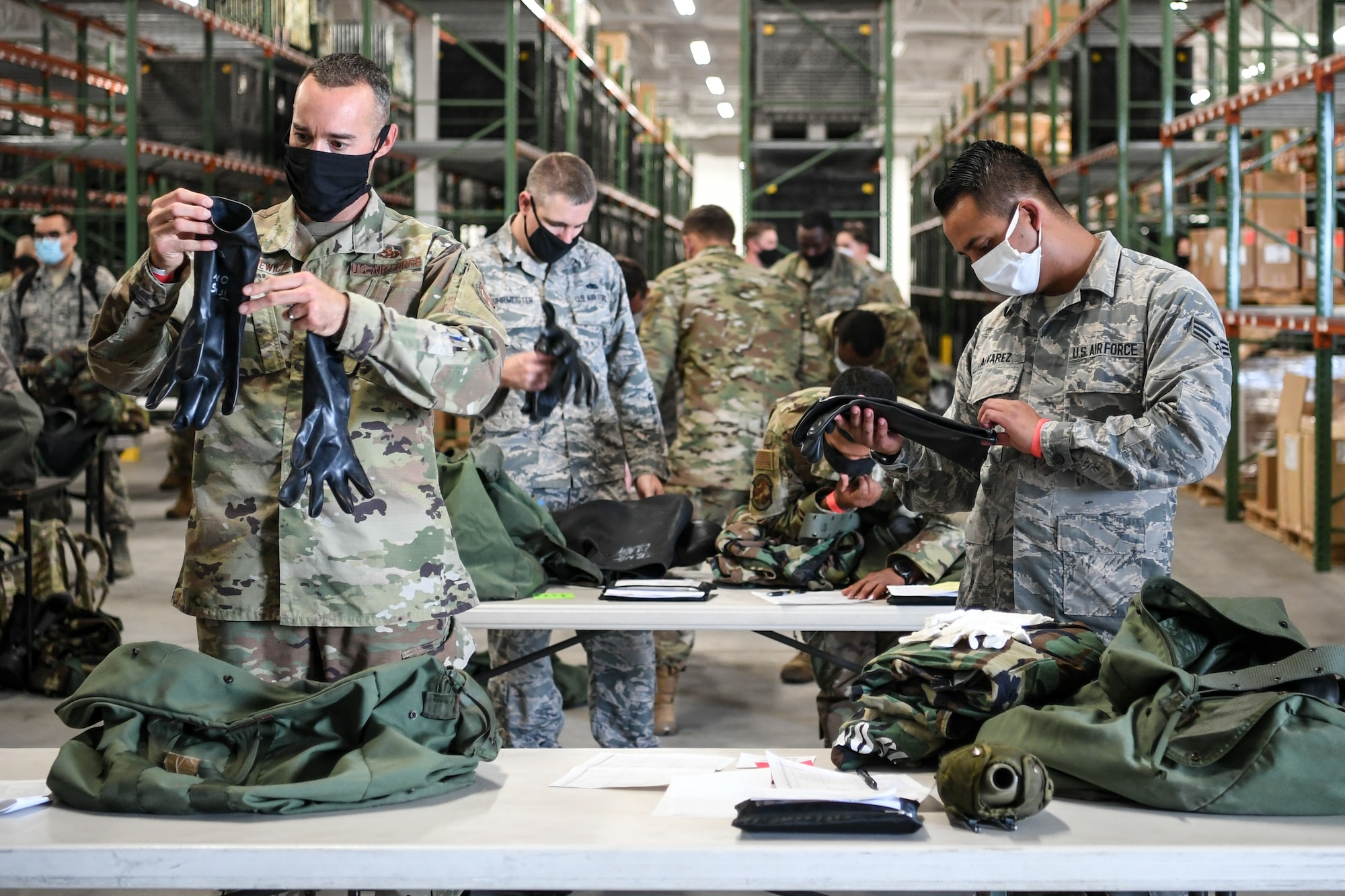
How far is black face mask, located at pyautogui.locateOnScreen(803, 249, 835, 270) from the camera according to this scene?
6609 mm

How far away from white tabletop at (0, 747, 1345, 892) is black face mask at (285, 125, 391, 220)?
1.03m

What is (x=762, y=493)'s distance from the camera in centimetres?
385

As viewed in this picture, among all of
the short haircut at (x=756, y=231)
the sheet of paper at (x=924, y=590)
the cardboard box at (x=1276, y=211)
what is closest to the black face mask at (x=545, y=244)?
the sheet of paper at (x=924, y=590)

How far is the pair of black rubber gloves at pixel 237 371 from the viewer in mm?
1943

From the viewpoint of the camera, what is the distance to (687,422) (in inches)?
197

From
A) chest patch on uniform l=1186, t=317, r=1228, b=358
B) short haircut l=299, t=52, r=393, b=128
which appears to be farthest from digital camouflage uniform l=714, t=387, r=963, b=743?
short haircut l=299, t=52, r=393, b=128

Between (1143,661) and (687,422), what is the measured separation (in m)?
3.29

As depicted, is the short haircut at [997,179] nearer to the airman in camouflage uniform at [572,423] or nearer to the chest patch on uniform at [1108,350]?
the chest patch on uniform at [1108,350]

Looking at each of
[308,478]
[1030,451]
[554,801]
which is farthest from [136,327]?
[1030,451]

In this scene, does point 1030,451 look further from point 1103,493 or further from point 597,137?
point 597,137

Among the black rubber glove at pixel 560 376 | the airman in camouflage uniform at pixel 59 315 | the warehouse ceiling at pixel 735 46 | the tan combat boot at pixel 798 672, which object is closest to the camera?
the black rubber glove at pixel 560 376

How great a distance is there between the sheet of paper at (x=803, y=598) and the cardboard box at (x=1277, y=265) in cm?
617

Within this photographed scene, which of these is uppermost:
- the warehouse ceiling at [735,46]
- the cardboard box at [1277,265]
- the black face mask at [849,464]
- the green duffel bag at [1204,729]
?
the warehouse ceiling at [735,46]

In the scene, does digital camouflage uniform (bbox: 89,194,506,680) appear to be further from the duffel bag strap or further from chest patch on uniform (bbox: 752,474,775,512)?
chest patch on uniform (bbox: 752,474,775,512)
